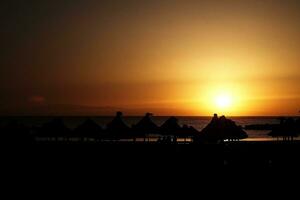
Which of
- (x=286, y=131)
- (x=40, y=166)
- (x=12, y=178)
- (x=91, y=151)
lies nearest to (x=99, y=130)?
(x=91, y=151)

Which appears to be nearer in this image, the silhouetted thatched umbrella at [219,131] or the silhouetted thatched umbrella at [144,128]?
the silhouetted thatched umbrella at [219,131]

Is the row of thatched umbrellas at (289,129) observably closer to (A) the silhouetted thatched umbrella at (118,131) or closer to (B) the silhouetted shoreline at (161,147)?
(B) the silhouetted shoreline at (161,147)

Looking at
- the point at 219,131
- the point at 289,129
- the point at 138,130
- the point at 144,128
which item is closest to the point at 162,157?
the point at 219,131

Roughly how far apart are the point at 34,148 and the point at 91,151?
10.9 feet

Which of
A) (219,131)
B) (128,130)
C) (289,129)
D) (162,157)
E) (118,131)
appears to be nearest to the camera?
(162,157)

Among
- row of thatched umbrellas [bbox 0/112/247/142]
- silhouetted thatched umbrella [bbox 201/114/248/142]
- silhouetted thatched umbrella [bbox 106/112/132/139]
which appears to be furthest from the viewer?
silhouetted thatched umbrella [bbox 106/112/132/139]

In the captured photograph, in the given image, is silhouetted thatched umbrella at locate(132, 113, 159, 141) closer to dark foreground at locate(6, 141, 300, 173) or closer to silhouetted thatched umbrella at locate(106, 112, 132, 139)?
silhouetted thatched umbrella at locate(106, 112, 132, 139)

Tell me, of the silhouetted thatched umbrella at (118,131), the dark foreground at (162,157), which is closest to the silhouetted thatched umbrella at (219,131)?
the dark foreground at (162,157)

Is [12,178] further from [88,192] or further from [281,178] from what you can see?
[281,178]

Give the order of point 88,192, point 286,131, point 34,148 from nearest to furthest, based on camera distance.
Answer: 1. point 88,192
2. point 34,148
3. point 286,131

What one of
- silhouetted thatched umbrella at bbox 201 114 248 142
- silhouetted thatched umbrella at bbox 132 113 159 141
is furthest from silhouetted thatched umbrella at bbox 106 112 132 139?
silhouetted thatched umbrella at bbox 201 114 248 142

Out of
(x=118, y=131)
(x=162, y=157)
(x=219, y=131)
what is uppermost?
(x=118, y=131)

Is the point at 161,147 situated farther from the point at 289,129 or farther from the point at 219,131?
the point at 289,129

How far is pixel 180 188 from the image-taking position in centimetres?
1553
